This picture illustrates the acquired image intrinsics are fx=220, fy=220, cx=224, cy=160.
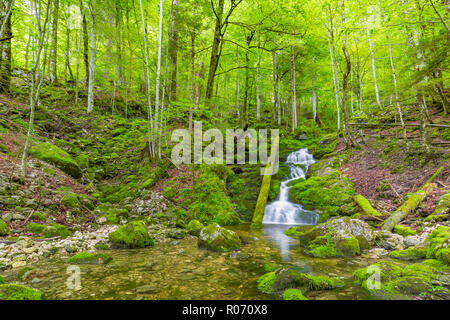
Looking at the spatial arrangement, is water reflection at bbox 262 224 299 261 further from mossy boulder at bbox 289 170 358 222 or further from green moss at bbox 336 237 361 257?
mossy boulder at bbox 289 170 358 222

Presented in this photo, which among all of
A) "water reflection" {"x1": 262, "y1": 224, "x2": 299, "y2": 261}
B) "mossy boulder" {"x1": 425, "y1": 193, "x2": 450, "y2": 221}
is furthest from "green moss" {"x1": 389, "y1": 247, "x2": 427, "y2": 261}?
"water reflection" {"x1": 262, "y1": 224, "x2": 299, "y2": 261}

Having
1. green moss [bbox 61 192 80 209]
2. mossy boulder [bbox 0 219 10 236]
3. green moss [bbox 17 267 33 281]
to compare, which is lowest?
green moss [bbox 17 267 33 281]

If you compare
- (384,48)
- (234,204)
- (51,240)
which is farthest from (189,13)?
(384,48)

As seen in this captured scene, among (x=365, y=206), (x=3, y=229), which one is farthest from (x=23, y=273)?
(x=365, y=206)

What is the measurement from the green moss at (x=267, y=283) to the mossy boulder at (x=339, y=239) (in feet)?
6.39

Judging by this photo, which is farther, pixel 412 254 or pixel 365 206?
pixel 365 206

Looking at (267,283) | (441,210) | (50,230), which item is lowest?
(267,283)

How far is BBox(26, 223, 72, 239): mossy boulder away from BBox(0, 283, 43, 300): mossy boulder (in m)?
2.49

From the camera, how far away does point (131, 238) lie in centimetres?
504

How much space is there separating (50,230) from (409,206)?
30.0ft

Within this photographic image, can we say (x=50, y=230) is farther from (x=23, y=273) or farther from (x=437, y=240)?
(x=437, y=240)

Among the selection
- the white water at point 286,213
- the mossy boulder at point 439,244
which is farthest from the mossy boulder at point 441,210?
the white water at point 286,213

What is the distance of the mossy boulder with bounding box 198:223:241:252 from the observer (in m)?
5.08
